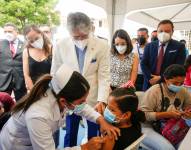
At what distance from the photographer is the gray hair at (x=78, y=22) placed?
181cm

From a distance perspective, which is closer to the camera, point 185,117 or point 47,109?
point 47,109

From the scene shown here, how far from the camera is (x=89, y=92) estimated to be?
2092 mm

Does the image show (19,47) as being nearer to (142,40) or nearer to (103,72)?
(103,72)

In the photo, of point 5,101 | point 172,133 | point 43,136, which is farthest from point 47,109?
point 172,133

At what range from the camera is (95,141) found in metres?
1.38

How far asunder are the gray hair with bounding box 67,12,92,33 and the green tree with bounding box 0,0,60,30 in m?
6.62

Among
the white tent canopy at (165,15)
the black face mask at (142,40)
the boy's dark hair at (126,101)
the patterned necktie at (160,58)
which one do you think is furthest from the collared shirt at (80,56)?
the white tent canopy at (165,15)

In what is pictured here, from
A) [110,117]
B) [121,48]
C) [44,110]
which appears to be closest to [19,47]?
[121,48]

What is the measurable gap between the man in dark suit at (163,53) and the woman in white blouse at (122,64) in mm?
234

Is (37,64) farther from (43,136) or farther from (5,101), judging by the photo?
(43,136)

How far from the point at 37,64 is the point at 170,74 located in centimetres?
139

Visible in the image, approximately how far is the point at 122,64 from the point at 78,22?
1126 millimetres

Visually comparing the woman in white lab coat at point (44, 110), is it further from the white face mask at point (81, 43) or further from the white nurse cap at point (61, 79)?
the white face mask at point (81, 43)

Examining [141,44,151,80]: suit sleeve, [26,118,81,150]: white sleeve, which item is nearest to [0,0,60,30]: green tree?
[141,44,151,80]: suit sleeve
